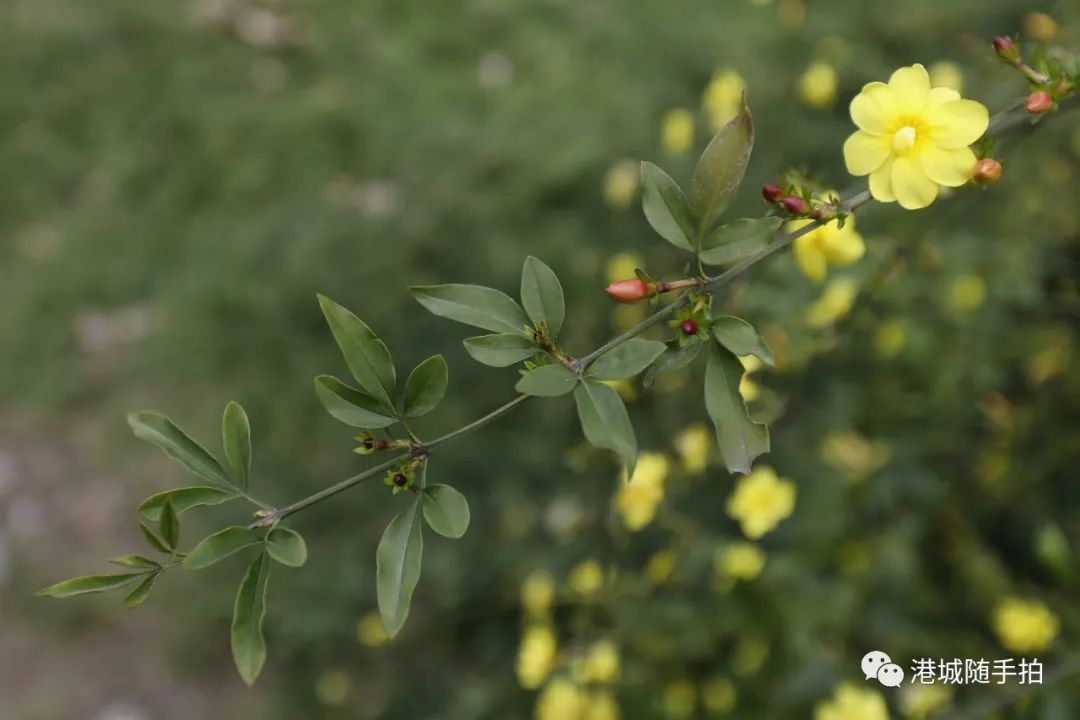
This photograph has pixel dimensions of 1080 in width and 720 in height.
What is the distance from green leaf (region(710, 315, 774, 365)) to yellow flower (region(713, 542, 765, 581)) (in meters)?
0.86

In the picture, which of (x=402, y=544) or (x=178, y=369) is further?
(x=178, y=369)

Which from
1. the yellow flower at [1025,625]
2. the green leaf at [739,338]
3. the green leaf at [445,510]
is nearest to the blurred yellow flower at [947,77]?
the yellow flower at [1025,625]

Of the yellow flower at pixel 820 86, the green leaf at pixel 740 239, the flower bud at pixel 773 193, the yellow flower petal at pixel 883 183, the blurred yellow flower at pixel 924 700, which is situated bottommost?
the blurred yellow flower at pixel 924 700

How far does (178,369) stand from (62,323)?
541mm

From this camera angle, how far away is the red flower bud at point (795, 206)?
73 cm

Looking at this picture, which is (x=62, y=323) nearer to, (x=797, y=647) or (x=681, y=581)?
(x=681, y=581)

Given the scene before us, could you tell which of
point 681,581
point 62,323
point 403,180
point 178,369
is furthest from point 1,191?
point 681,581

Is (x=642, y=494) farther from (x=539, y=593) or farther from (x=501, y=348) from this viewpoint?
(x=501, y=348)

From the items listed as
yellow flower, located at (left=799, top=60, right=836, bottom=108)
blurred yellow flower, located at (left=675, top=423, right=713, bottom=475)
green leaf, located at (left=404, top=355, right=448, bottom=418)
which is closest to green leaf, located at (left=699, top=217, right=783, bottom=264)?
green leaf, located at (left=404, top=355, right=448, bottom=418)

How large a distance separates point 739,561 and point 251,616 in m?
0.99

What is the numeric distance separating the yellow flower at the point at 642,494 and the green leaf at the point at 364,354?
80 centimetres

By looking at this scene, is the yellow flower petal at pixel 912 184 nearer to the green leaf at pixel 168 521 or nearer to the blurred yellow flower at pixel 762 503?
the green leaf at pixel 168 521

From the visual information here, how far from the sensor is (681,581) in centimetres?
159

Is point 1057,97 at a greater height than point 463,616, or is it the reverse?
point 1057,97
